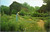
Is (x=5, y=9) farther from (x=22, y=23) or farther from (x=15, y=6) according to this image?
(x=22, y=23)

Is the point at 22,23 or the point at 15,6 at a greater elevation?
the point at 15,6

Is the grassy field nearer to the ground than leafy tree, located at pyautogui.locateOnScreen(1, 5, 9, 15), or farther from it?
nearer to the ground

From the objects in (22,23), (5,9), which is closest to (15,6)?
(5,9)

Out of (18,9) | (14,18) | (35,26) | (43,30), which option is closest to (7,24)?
(14,18)

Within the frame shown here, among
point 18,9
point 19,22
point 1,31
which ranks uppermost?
point 18,9

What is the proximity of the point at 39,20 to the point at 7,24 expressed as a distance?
91 centimetres

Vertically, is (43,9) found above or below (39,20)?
above

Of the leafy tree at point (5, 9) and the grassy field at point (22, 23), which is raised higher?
the leafy tree at point (5, 9)

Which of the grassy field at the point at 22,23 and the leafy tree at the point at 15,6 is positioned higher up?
the leafy tree at the point at 15,6

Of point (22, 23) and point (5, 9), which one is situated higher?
point (5, 9)

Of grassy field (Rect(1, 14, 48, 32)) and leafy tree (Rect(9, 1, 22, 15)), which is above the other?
leafy tree (Rect(9, 1, 22, 15))

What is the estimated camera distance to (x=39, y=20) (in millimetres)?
3518

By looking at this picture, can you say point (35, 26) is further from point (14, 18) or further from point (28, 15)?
point (14, 18)

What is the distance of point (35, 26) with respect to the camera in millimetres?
3516
